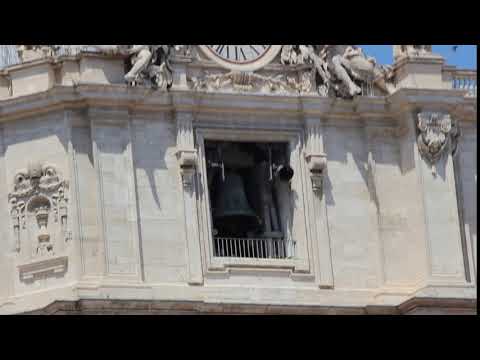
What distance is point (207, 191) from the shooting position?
34.6 meters

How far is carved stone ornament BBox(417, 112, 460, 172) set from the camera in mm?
35250

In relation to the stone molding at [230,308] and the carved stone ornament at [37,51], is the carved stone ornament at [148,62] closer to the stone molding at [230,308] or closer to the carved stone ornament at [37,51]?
the carved stone ornament at [37,51]

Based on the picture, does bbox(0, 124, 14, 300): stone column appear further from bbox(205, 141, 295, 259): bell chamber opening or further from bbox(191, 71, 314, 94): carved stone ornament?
bbox(191, 71, 314, 94): carved stone ornament

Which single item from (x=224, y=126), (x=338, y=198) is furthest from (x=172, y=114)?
(x=338, y=198)

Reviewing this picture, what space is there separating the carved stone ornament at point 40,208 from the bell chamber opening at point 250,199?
8.44 ft

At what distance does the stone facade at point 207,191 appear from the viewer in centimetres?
3353

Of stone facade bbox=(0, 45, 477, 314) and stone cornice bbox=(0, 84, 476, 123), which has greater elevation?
stone cornice bbox=(0, 84, 476, 123)

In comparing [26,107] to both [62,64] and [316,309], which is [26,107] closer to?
[62,64]

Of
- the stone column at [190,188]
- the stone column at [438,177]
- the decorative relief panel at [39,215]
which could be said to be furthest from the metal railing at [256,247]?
the decorative relief panel at [39,215]

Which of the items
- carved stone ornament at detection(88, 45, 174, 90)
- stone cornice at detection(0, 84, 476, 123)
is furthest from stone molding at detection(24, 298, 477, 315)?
carved stone ornament at detection(88, 45, 174, 90)

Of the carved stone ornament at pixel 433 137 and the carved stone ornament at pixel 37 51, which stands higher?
the carved stone ornament at pixel 37 51

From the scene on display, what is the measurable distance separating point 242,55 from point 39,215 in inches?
175

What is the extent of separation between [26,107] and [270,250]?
180 inches

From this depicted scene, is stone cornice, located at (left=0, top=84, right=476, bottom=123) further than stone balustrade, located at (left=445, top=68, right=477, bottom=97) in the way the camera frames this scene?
No
